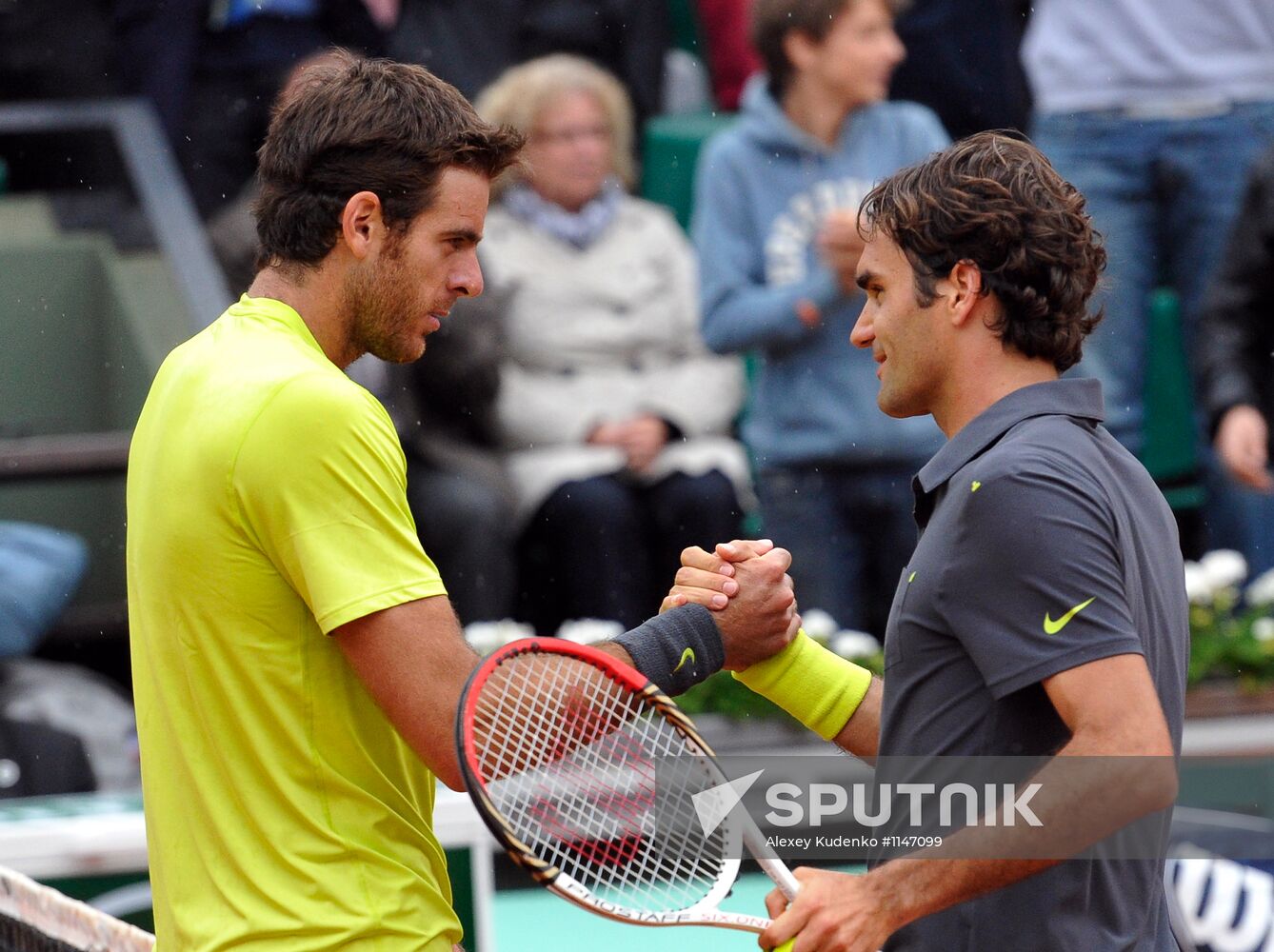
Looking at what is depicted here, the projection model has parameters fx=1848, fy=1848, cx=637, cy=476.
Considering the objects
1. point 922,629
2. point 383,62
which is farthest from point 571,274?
point 922,629

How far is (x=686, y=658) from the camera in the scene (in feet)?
7.99

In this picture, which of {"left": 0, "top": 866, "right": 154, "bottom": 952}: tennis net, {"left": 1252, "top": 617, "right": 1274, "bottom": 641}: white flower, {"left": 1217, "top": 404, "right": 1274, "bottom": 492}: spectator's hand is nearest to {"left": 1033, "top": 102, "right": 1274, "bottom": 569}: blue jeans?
{"left": 1217, "top": 404, "right": 1274, "bottom": 492}: spectator's hand

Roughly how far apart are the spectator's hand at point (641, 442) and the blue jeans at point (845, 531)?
331mm

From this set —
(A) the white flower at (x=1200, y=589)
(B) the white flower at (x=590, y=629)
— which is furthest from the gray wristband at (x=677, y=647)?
(A) the white flower at (x=1200, y=589)

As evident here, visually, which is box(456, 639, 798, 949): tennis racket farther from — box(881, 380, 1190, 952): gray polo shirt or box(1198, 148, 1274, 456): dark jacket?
box(1198, 148, 1274, 456): dark jacket

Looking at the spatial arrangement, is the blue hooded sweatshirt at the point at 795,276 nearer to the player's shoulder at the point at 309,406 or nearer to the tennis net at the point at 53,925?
the tennis net at the point at 53,925

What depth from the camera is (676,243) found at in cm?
565

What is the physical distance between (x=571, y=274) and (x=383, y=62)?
3.11m

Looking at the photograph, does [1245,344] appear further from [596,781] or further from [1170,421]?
[596,781]

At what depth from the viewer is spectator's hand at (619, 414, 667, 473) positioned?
5.27 meters

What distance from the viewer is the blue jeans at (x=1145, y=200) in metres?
5.31

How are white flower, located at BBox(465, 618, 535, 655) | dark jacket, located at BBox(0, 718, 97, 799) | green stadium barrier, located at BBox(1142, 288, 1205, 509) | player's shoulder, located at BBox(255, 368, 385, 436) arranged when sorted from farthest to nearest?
green stadium barrier, located at BBox(1142, 288, 1205, 509)
white flower, located at BBox(465, 618, 535, 655)
dark jacket, located at BBox(0, 718, 97, 799)
player's shoulder, located at BBox(255, 368, 385, 436)

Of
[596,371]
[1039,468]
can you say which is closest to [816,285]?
[596,371]

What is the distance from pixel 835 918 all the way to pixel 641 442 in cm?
324
